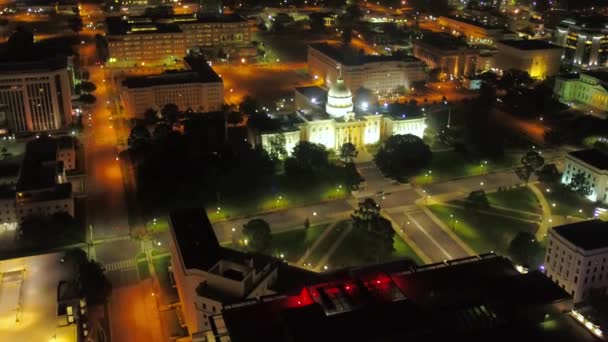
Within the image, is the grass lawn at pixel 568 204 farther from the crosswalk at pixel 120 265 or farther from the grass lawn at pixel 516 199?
the crosswalk at pixel 120 265

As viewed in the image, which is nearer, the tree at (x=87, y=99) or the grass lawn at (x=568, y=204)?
the grass lawn at (x=568, y=204)

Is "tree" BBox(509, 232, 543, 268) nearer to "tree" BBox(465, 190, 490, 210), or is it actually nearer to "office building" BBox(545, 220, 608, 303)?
"office building" BBox(545, 220, 608, 303)

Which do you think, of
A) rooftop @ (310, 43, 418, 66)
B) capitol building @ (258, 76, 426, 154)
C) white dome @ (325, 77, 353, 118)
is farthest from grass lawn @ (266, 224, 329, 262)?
rooftop @ (310, 43, 418, 66)

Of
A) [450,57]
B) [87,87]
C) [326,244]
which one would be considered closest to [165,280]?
[326,244]

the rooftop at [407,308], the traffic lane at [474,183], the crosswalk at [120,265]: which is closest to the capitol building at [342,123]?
the traffic lane at [474,183]

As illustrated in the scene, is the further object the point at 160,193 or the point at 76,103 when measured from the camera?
the point at 76,103

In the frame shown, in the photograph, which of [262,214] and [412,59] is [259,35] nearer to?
[412,59]

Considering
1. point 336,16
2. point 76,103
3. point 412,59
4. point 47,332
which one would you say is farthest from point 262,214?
point 336,16
